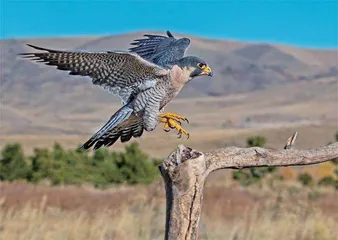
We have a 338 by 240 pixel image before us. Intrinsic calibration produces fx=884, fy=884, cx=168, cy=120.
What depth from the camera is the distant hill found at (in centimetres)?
10811

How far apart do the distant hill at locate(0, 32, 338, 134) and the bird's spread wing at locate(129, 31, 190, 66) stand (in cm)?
7939

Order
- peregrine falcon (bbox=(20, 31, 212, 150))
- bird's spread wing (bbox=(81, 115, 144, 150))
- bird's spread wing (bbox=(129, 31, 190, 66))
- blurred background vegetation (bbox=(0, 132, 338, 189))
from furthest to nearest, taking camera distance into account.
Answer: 1. blurred background vegetation (bbox=(0, 132, 338, 189))
2. bird's spread wing (bbox=(129, 31, 190, 66))
3. bird's spread wing (bbox=(81, 115, 144, 150))
4. peregrine falcon (bbox=(20, 31, 212, 150))

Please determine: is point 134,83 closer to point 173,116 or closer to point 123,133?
point 123,133

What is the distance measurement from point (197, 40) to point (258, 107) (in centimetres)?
6065

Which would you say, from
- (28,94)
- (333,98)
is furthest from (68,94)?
(333,98)

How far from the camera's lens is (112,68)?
5.79 m

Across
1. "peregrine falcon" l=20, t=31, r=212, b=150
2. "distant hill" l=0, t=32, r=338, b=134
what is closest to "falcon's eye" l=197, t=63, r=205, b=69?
"peregrine falcon" l=20, t=31, r=212, b=150

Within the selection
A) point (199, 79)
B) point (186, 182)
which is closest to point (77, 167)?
point (186, 182)

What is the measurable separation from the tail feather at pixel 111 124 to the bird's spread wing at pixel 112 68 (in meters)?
0.15

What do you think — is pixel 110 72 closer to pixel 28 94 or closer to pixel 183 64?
pixel 183 64

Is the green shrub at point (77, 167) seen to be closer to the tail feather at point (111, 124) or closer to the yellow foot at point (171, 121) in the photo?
the tail feather at point (111, 124)

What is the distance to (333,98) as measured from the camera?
116m

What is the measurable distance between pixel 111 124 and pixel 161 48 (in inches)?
59.1

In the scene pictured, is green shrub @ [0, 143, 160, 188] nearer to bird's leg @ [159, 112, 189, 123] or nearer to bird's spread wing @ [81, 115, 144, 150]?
bird's spread wing @ [81, 115, 144, 150]
